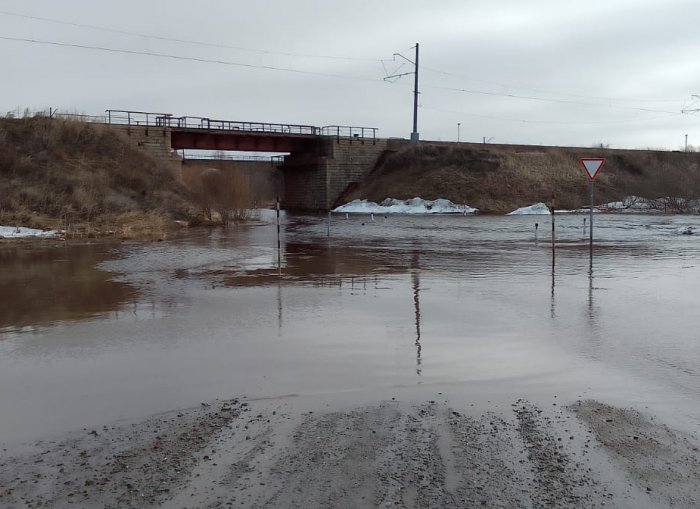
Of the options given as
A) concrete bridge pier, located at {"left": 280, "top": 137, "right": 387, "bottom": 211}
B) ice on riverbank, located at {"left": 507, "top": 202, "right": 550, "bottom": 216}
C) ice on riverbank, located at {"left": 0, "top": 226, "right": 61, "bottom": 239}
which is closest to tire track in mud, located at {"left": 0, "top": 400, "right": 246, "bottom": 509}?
ice on riverbank, located at {"left": 0, "top": 226, "right": 61, "bottom": 239}

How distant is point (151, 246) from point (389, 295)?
599 inches

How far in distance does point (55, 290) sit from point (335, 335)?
23.8ft

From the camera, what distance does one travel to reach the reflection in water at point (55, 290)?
1023 centimetres

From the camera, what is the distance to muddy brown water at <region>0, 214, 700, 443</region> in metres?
6.12

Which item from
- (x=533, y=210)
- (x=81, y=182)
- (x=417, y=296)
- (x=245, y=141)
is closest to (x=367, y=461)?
(x=417, y=296)

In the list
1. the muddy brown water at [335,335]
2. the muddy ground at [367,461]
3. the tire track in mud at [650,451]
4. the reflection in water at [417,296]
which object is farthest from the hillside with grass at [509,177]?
the muddy ground at [367,461]

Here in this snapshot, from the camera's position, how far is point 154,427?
17.1 ft

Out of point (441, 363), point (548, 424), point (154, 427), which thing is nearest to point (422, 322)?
point (441, 363)

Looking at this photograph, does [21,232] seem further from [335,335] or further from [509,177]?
[509,177]

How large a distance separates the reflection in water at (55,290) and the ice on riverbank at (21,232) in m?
6.99

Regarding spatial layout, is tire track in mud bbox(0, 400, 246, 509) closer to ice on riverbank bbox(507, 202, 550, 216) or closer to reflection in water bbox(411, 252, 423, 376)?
reflection in water bbox(411, 252, 423, 376)

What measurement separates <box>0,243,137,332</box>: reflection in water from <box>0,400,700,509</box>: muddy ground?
5450 millimetres

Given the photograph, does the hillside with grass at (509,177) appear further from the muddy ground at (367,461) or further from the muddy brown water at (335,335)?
the muddy ground at (367,461)

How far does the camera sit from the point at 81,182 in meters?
39.5
